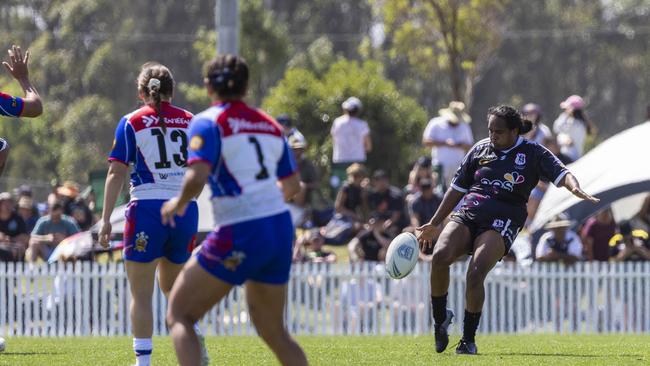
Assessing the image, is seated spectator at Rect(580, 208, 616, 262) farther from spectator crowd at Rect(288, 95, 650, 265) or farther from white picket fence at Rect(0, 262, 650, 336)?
white picket fence at Rect(0, 262, 650, 336)

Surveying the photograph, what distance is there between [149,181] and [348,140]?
14.0 meters

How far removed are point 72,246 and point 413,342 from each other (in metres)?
7.06

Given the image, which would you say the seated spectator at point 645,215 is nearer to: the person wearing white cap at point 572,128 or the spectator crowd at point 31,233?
the person wearing white cap at point 572,128

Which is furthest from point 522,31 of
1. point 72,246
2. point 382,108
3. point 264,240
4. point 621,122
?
point 264,240

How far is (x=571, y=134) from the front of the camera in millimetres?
21688

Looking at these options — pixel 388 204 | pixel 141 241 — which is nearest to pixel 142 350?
pixel 141 241

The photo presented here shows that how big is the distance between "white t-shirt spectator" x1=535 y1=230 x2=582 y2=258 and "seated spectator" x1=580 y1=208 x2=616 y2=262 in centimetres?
58

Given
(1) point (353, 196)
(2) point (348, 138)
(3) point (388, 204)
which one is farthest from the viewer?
(2) point (348, 138)

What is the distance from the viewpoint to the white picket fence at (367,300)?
17562 millimetres

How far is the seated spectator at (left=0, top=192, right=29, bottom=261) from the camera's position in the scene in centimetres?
1900

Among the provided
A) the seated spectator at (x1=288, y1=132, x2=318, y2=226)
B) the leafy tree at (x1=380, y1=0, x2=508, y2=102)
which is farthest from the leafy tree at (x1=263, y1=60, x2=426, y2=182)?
the seated spectator at (x1=288, y1=132, x2=318, y2=226)

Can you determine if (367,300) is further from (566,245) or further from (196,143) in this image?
(196,143)

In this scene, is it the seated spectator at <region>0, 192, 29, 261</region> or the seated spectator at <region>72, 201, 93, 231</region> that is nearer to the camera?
the seated spectator at <region>0, 192, 29, 261</region>

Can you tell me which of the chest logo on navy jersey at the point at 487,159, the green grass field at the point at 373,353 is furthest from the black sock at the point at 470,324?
the chest logo on navy jersey at the point at 487,159
